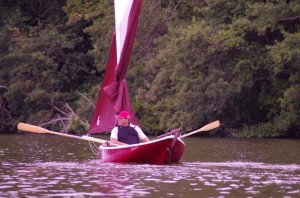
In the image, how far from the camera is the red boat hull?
2306cm

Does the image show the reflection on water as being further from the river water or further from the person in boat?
the person in boat

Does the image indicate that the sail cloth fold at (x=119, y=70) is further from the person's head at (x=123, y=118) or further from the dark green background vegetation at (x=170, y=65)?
the dark green background vegetation at (x=170, y=65)

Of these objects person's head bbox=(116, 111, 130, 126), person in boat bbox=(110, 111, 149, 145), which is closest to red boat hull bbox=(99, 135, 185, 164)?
person in boat bbox=(110, 111, 149, 145)

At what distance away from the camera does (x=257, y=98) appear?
4281cm

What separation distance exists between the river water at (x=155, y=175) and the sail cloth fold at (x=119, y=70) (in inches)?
51.4

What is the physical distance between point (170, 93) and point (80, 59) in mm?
10059

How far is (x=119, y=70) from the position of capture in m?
26.6

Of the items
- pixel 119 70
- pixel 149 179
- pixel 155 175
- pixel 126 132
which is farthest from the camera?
pixel 119 70

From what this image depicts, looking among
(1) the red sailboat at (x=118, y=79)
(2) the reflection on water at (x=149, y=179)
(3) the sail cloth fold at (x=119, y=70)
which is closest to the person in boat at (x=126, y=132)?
(1) the red sailboat at (x=118, y=79)

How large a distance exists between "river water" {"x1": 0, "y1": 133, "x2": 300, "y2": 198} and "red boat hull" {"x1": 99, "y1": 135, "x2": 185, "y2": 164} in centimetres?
35

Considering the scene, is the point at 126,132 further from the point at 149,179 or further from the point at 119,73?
the point at 149,179

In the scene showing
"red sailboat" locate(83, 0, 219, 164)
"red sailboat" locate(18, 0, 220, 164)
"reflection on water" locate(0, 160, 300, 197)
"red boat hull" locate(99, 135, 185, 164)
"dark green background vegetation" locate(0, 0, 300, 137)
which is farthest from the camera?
"dark green background vegetation" locate(0, 0, 300, 137)

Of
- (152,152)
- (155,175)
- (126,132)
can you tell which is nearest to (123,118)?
(126,132)

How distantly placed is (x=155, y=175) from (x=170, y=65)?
23.4 metres
